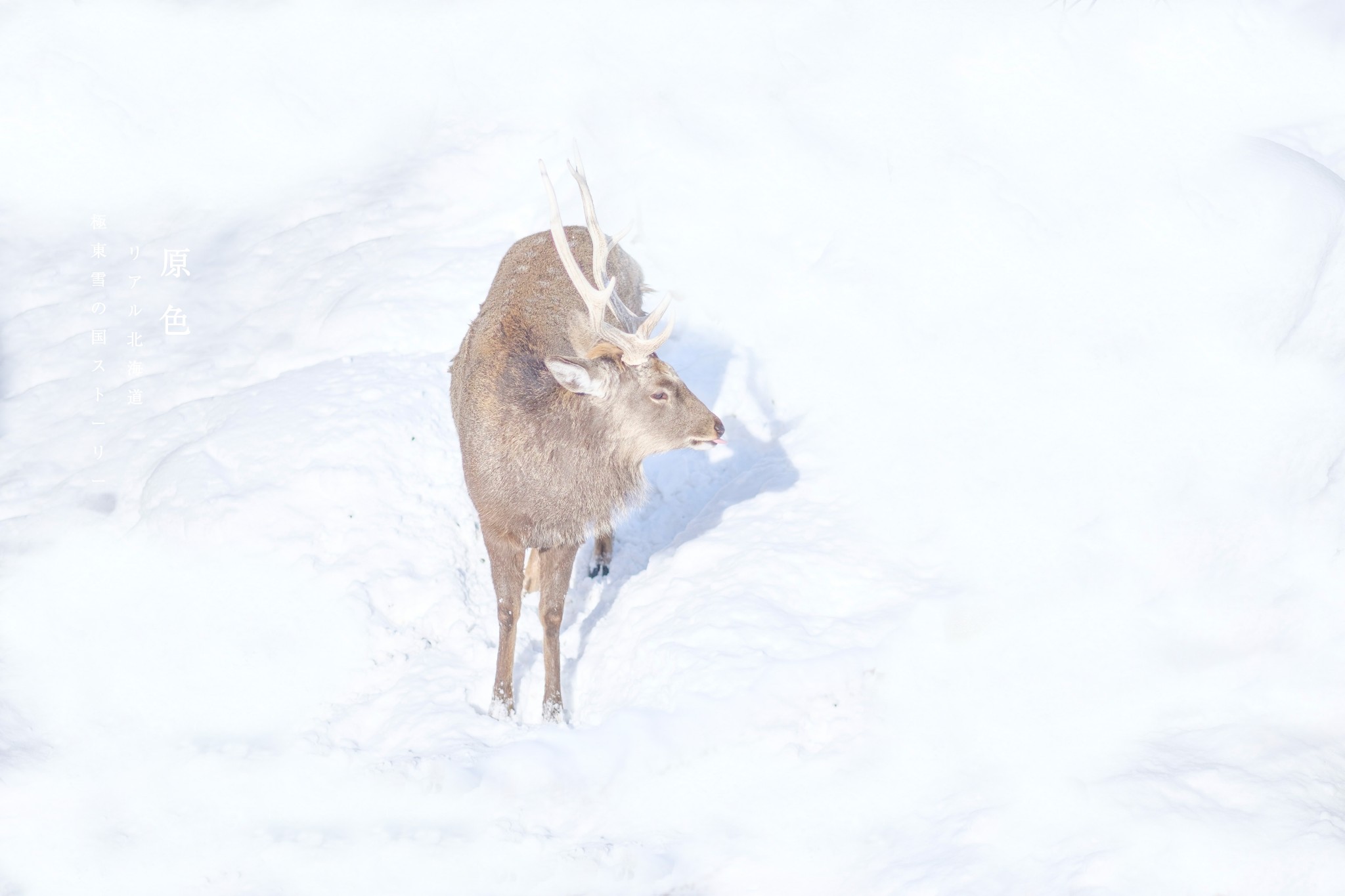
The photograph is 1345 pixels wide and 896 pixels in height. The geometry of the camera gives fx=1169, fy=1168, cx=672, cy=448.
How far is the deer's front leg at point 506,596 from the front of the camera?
6.73 m

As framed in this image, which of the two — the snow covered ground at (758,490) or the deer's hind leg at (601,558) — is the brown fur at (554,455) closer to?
the snow covered ground at (758,490)

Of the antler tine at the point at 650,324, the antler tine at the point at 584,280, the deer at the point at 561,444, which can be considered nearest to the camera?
the antler tine at the point at 584,280

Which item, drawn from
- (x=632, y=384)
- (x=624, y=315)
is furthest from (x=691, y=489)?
(x=632, y=384)

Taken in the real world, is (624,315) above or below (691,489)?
above

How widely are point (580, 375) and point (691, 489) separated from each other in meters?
2.49

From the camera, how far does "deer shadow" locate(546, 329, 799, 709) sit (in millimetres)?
7887

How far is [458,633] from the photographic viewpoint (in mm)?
7266

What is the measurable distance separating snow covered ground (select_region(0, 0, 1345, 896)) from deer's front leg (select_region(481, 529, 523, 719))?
0.86 feet

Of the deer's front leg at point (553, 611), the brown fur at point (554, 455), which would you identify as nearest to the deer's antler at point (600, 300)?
the brown fur at point (554, 455)

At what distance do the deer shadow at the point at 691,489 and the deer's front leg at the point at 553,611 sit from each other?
0.54 meters

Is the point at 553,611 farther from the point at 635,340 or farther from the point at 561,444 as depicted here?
the point at 635,340

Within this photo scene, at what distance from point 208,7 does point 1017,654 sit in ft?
45.8

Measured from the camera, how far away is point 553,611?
6.84 metres

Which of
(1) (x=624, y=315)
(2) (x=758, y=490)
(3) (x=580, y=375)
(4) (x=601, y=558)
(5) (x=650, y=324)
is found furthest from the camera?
(2) (x=758, y=490)
